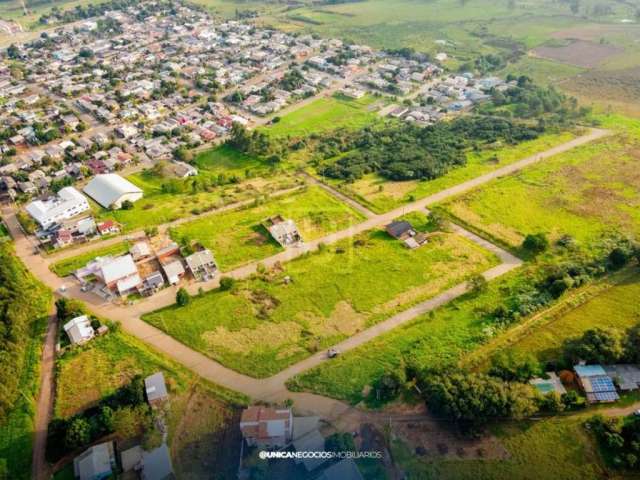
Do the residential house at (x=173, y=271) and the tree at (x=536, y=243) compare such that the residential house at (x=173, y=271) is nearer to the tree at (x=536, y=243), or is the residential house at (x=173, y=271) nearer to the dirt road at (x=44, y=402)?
the dirt road at (x=44, y=402)

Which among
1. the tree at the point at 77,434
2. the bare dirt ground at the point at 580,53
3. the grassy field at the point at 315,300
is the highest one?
the bare dirt ground at the point at 580,53

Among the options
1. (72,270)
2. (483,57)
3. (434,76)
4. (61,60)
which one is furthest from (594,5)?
(72,270)

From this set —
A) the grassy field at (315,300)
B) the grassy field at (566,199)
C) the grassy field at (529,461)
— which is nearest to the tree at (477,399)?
the grassy field at (529,461)

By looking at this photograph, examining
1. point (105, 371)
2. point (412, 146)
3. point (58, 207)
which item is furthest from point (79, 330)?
point (412, 146)

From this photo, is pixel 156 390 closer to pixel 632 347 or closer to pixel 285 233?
pixel 285 233

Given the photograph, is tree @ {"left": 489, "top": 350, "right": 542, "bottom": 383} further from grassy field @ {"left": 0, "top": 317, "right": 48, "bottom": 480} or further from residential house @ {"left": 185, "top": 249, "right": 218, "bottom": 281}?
grassy field @ {"left": 0, "top": 317, "right": 48, "bottom": 480}

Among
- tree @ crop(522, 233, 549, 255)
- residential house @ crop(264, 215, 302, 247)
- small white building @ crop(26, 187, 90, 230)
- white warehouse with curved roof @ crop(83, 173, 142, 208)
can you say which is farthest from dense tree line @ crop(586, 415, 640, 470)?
small white building @ crop(26, 187, 90, 230)
